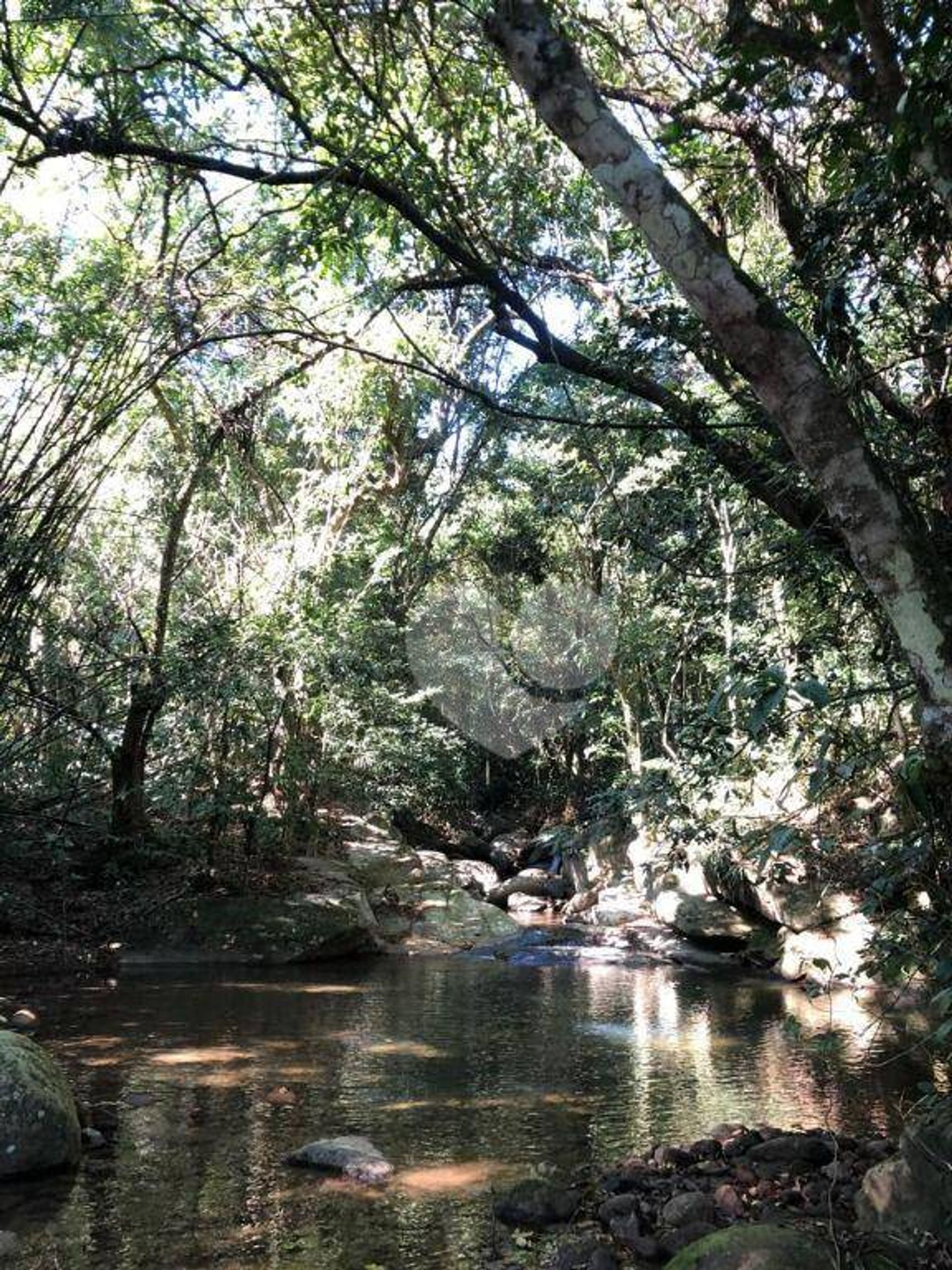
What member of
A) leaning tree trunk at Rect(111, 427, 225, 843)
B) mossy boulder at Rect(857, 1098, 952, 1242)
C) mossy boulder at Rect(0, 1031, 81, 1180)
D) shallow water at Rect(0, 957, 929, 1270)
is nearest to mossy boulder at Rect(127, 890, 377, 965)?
shallow water at Rect(0, 957, 929, 1270)

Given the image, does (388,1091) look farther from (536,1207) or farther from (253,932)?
(253,932)

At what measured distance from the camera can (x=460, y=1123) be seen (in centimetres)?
635

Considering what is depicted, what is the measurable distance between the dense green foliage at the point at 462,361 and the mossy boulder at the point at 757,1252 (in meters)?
1.07

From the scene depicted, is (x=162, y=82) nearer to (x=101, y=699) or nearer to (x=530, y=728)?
(x=101, y=699)

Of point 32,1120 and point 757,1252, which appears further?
point 32,1120

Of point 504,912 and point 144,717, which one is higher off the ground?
point 144,717

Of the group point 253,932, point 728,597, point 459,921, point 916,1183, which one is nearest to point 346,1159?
point 916,1183

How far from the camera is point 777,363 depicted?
9.86ft

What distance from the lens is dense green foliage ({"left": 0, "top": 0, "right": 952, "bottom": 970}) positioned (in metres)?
3.31

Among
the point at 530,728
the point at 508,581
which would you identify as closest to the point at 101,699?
the point at 508,581

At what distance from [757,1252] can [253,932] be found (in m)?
9.70

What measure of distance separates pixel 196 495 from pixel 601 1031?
8.98 m

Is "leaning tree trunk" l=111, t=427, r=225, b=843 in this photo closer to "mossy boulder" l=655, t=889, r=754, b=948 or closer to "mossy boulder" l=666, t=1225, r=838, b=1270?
"mossy boulder" l=655, t=889, r=754, b=948

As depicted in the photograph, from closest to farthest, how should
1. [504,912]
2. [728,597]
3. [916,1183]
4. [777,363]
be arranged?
1. [777,363]
2. [916,1183]
3. [728,597]
4. [504,912]
